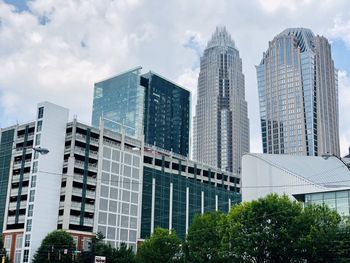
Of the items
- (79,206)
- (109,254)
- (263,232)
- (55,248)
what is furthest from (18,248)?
(263,232)

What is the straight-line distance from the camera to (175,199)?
14688cm

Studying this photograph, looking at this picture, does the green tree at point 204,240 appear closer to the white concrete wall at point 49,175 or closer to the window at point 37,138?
the white concrete wall at point 49,175

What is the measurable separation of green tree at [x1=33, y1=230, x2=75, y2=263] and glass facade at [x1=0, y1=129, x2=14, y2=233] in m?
17.1

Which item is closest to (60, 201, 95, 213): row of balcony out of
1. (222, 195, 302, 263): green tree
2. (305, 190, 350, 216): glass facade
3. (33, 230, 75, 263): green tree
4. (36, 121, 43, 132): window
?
(33, 230, 75, 263): green tree

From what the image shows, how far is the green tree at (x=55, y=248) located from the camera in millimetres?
103625

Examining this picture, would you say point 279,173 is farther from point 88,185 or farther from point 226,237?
point 88,185

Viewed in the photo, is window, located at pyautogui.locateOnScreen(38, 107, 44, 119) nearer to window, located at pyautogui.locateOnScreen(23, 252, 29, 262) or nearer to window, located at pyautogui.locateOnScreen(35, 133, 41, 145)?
window, located at pyautogui.locateOnScreen(35, 133, 41, 145)

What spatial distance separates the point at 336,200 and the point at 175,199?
64027 mm

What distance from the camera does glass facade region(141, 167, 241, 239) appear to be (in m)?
139

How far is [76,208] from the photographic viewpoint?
12044cm

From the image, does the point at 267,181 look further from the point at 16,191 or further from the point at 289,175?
the point at 16,191

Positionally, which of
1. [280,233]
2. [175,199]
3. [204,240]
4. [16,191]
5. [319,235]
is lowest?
[204,240]

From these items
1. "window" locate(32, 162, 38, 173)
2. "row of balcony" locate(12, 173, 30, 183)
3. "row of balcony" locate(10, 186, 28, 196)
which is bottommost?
"row of balcony" locate(10, 186, 28, 196)

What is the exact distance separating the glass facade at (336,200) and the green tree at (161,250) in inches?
1045
